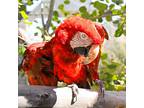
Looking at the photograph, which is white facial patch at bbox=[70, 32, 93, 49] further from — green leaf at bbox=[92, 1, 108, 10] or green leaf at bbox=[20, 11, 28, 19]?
green leaf at bbox=[20, 11, 28, 19]

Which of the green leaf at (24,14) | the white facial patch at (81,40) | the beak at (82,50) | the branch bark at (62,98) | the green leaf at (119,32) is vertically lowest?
the branch bark at (62,98)

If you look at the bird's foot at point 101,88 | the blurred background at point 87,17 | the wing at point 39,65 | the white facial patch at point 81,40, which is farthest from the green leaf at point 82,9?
the bird's foot at point 101,88

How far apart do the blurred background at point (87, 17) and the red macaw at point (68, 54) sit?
3cm

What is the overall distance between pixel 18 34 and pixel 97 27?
459 millimetres

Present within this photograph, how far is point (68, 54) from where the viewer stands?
212 centimetres

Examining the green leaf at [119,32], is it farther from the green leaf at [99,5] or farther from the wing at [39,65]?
the wing at [39,65]

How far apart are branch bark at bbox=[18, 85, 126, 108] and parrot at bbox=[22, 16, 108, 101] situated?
4cm

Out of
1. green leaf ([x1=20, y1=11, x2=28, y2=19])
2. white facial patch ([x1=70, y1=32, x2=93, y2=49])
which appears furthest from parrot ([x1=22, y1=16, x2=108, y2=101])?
green leaf ([x1=20, y1=11, x2=28, y2=19])

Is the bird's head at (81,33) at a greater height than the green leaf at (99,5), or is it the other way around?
the green leaf at (99,5)

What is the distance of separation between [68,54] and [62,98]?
26 centimetres

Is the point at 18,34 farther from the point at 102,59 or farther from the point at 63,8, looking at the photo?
the point at 102,59

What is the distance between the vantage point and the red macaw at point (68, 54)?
2.11 metres

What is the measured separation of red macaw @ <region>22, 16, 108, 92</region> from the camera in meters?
2.11
